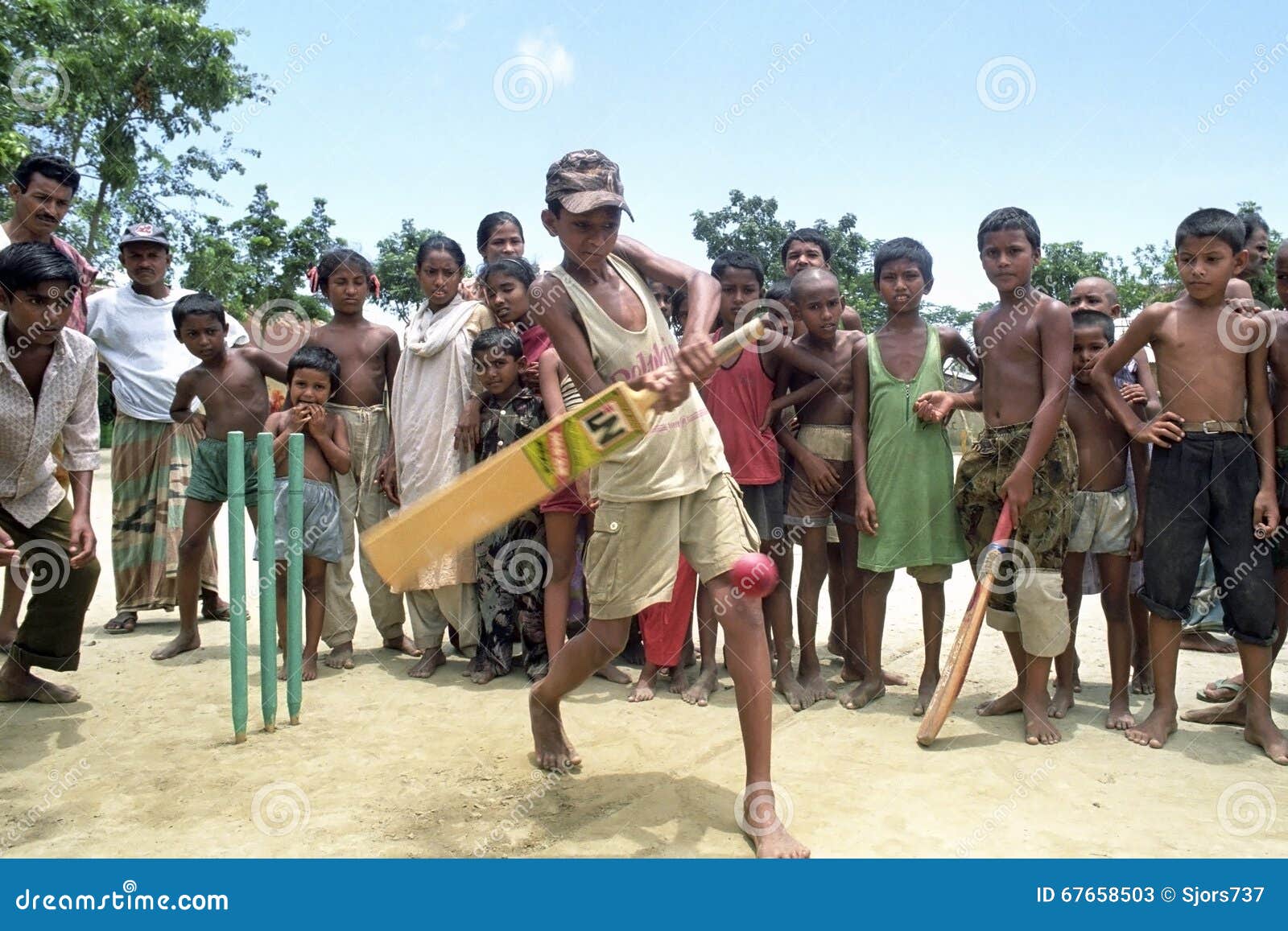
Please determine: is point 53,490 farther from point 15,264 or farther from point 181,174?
point 181,174

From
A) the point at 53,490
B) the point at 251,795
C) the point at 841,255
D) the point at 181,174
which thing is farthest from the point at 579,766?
the point at 841,255

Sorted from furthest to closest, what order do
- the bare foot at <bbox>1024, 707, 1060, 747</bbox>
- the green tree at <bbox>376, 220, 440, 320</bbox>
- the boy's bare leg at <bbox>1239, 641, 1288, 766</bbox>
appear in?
1. the green tree at <bbox>376, 220, 440, 320</bbox>
2. the bare foot at <bbox>1024, 707, 1060, 747</bbox>
3. the boy's bare leg at <bbox>1239, 641, 1288, 766</bbox>

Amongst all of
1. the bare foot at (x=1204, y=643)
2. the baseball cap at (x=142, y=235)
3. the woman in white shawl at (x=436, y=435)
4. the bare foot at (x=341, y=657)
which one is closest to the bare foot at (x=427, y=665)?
the woman in white shawl at (x=436, y=435)

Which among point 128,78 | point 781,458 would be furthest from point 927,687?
Result: point 128,78

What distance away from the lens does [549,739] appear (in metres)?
3.49

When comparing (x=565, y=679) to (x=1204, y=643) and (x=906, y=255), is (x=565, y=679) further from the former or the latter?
(x=1204, y=643)

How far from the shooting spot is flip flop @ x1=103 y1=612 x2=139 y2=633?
559cm

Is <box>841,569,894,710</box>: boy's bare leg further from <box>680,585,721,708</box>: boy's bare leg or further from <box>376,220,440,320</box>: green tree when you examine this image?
<box>376,220,440,320</box>: green tree

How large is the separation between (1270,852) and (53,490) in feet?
15.4

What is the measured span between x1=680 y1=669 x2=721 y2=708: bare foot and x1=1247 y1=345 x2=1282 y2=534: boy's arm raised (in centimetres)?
230

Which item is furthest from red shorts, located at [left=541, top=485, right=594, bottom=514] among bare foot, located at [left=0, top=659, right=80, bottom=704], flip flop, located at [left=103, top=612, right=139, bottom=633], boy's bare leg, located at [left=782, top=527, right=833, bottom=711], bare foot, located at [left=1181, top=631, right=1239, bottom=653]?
bare foot, located at [left=1181, top=631, right=1239, bottom=653]

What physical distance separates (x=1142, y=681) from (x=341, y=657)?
12.8ft

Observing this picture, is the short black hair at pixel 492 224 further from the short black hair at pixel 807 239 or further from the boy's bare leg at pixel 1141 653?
the boy's bare leg at pixel 1141 653

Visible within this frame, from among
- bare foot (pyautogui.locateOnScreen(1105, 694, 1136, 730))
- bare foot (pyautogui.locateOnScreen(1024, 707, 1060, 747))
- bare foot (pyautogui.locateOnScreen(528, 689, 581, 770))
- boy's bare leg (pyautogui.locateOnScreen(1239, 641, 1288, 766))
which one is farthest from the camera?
bare foot (pyautogui.locateOnScreen(1105, 694, 1136, 730))
